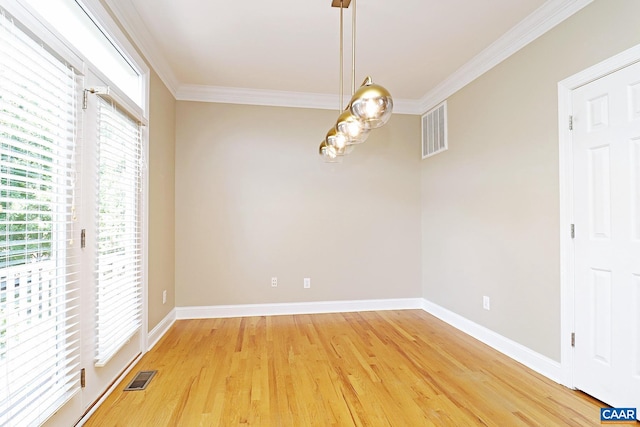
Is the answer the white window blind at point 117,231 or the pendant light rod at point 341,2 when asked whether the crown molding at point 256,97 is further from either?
the pendant light rod at point 341,2

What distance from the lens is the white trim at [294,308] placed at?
381 cm

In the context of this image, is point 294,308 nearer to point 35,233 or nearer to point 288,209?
point 288,209

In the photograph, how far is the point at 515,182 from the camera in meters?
2.71

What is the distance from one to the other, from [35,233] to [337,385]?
203 cm

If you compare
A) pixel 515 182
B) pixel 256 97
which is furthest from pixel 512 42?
pixel 256 97

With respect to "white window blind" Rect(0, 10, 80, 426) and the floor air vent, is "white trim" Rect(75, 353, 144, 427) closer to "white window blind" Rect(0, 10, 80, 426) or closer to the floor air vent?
the floor air vent

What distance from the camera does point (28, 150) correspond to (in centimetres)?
144

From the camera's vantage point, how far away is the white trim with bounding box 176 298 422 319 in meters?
3.81

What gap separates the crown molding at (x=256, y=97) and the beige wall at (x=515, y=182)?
1424 mm

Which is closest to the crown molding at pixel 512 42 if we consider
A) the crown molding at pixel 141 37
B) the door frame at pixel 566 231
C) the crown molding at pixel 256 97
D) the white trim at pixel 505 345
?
the door frame at pixel 566 231

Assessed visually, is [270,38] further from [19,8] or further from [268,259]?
[268,259]

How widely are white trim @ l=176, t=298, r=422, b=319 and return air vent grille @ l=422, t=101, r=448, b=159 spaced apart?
202cm

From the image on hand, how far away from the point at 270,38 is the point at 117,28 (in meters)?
1.16

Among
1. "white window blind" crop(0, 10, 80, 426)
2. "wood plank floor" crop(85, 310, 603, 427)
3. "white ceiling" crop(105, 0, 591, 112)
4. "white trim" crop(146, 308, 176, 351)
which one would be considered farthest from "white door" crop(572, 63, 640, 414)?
"white trim" crop(146, 308, 176, 351)
